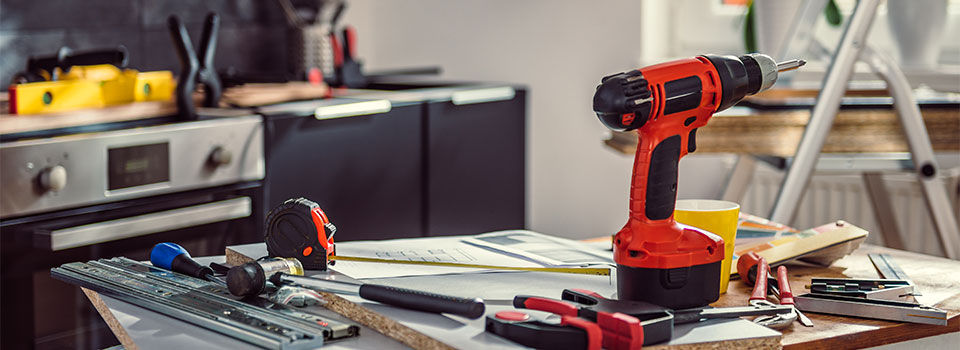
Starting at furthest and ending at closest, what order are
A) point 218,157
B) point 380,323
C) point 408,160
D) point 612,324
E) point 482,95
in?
1. point 482,95
2. point 408,160
3. point 218,157
4. point 380,323
5. point 612,324

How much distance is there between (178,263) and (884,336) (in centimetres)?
85

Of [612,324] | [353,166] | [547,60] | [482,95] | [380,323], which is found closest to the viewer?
[612,324]

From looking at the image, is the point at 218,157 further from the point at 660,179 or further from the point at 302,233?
the point at 660,179

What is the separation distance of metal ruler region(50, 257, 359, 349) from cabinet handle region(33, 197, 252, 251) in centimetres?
91

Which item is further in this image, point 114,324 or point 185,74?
point 185,74

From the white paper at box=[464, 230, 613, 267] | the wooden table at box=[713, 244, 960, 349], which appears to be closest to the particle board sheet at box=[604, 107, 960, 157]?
the wooden table at box=[713, 244, 960, 349]

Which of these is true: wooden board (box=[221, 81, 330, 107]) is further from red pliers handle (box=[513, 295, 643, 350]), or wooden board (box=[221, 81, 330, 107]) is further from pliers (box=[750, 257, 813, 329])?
red pliers handle (box=[513, 295, 643, 350])

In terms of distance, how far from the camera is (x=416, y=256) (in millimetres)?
1377

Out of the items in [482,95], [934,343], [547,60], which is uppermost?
[547,60]

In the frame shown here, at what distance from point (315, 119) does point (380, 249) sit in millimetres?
1419

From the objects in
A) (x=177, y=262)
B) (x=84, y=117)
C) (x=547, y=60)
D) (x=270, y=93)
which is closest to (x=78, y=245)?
(x=84, y=117)

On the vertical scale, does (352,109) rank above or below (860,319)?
above

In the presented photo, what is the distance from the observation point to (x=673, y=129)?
3.71ft

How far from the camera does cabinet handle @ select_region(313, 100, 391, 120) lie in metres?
2.81
